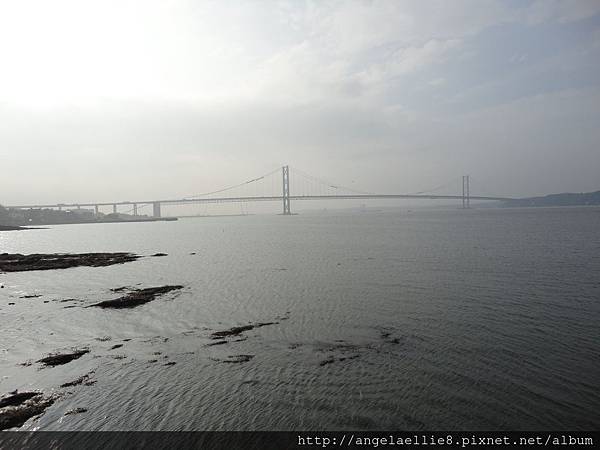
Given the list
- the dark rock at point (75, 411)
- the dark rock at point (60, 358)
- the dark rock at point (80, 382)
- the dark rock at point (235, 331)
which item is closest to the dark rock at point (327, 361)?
the dark rock at point (235, 331)

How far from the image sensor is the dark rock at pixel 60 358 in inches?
378

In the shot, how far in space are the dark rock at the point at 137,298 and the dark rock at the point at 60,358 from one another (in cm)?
578

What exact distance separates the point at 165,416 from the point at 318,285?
1355 cm

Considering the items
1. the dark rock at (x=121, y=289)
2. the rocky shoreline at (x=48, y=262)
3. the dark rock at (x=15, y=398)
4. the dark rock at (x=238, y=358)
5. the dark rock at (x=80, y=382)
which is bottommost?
the dark rock at (x=121, y=289)

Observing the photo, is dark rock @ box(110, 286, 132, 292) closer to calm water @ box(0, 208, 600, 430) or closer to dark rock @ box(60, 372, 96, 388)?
calm water @ box(0, 208, 600, 430)

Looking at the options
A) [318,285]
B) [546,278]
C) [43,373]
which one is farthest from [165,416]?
[546,278]

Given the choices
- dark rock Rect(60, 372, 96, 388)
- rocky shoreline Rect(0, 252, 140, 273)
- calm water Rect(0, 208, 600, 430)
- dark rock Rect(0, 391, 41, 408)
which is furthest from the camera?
rocky shoreline Rect(0, 252, 140, 273)

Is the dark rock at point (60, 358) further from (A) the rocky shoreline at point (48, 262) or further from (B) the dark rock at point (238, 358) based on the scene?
(A) the rocky shoreline at point (48, 262)

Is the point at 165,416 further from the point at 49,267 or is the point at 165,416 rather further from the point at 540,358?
the point at 49,267

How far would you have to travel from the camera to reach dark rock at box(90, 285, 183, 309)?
53.4 ft

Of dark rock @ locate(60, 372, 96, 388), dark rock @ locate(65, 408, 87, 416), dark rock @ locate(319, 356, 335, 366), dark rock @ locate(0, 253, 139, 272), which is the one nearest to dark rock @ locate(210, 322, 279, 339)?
dark rock @ locate(319, 356, 335, 366)

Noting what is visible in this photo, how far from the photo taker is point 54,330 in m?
12.7

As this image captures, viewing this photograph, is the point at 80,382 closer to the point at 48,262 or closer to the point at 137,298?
the point at 137,298

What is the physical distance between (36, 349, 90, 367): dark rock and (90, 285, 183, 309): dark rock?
5.78 metres
